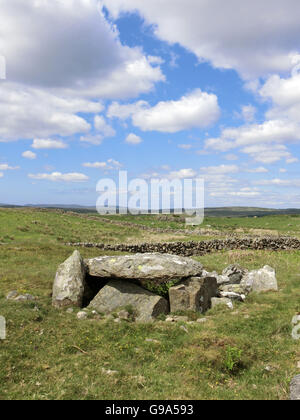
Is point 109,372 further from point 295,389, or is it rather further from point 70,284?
point 70,284

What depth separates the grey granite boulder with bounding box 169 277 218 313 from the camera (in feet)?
44.1

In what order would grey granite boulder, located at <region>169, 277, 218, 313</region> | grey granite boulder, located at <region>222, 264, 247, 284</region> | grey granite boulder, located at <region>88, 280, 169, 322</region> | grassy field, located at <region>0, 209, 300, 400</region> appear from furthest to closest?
grey granite boulder, located at <region>222, 264, 247, 284</region> < grey granite boulder, located at <region>169, 277, 218, 313</region> < grey granite boulder, located at <region>88, 280, 169, 322</region> < grassy field, located at <region>0, 209, 300, 400</region>

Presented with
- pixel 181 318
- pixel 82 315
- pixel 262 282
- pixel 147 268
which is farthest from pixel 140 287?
pixel 262 282

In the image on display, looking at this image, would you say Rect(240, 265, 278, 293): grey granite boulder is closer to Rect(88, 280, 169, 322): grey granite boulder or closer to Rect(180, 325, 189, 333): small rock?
Rect(88, 280, 169, 322): grey granite boulder

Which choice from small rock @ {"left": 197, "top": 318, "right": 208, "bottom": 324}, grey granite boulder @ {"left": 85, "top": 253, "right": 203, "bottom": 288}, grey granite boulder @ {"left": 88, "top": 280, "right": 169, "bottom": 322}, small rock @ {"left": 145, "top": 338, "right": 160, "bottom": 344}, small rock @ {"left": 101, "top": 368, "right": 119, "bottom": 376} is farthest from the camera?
grey granite boulder @ {"left": 85, "top": 253, "right": 203, "bottom": 288}

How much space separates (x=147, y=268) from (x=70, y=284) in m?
3.60

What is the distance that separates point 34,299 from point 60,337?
3883 millimetres

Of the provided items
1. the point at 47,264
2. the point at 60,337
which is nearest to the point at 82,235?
the point at 47,264

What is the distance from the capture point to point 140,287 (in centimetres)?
1434

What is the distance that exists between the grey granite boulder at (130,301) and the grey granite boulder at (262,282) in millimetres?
5381

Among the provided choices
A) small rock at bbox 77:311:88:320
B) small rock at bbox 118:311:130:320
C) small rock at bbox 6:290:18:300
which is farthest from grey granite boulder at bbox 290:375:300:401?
small rock at bbox 6:290:18:300

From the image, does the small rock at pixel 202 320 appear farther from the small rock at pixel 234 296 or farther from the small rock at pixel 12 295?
the small rock at pixel 12 295

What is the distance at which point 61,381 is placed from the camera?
8023 mm
